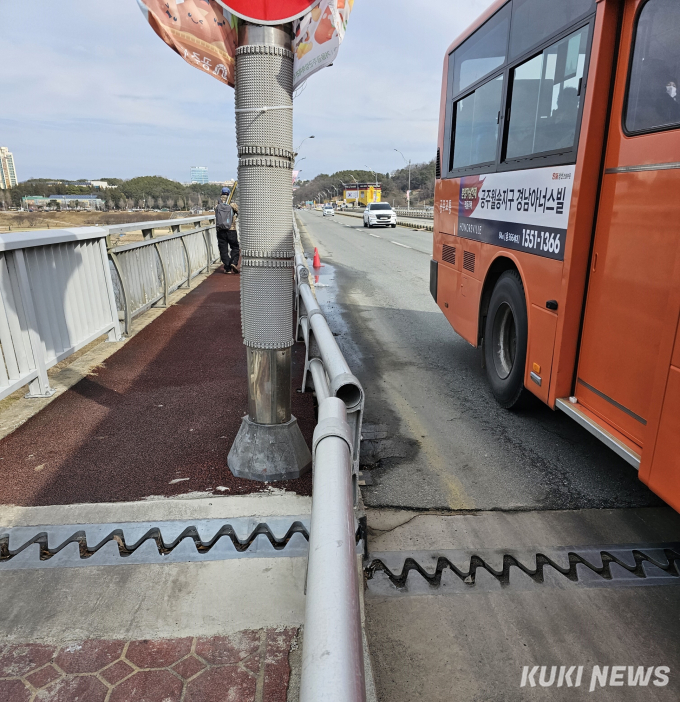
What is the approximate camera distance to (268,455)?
Answer: 3.65 meters

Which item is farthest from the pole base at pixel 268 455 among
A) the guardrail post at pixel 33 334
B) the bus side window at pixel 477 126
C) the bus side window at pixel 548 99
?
the bus side window at pixel 477 126

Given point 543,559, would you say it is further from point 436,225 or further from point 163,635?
point 436,225

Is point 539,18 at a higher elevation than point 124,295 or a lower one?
higher

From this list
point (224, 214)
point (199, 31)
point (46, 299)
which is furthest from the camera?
point (224, 214)

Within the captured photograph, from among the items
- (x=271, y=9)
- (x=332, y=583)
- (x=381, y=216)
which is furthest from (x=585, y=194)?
(x=381, y=216)

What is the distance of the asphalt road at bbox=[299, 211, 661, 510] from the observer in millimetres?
3719

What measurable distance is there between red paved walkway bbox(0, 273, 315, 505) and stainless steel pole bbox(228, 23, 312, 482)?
252mm

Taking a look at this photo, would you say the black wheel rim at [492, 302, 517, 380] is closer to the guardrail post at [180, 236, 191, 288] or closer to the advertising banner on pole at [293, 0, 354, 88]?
the advertising banner on pole at [293, 0, 354, 88]

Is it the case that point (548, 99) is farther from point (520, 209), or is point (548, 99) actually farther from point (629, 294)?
point (629, 294)

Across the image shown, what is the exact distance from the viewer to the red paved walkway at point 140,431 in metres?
3.59

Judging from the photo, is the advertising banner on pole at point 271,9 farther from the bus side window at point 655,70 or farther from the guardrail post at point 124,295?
the guardrail post at point 124,295

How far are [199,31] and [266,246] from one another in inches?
47.2

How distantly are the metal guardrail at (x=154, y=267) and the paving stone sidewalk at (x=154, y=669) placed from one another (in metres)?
5.45

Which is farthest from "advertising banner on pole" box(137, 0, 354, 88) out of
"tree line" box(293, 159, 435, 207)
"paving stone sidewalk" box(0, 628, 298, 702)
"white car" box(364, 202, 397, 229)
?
"tree line" box(293, 159, 435, 207)
